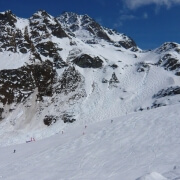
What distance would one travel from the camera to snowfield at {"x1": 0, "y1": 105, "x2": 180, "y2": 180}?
21.8 metres

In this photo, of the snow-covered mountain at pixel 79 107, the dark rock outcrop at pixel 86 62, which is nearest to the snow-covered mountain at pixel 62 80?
the dark rock outcrop at pixel 86 62

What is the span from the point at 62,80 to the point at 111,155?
6638 cm

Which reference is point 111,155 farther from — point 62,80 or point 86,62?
point 86,62

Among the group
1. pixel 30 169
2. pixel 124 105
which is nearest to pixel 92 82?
pixel 124 105

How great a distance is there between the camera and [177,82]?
289 feet

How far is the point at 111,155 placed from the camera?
2695cm

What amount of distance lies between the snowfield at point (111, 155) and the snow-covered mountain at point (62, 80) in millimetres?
35328

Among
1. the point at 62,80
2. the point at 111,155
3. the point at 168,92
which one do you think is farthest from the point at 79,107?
the point at 111,155

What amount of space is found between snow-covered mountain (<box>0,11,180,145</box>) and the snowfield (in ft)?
116

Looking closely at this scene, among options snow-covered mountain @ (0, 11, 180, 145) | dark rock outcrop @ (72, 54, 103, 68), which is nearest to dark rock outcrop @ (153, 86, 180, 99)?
snow-covered mountain @ (0, 11, 180, 145)

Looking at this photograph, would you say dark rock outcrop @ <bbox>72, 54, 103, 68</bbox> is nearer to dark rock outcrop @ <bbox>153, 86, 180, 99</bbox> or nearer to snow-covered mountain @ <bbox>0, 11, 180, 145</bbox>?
snow-covered mountain @ <bbox>0, 11, 180, 145</bbox>

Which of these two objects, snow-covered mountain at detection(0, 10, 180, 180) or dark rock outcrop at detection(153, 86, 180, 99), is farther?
dark rock outcrop at detection(153, 86, 180, 99)

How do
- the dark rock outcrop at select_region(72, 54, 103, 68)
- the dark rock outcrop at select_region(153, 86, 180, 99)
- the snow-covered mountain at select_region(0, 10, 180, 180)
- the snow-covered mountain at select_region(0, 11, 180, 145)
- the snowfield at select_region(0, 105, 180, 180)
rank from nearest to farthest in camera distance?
the snowfield at select_region(0, 105, 180, 180), the snow-covered mountain at select_region(0, 10, 180, 180), the snow-covered mountain at select_region(0, 11, 180, 145), the dark rock outcrop at select_region(153, 86, 180, 99), the dark rock outcrop at select_region(72, 54, 103, 68)

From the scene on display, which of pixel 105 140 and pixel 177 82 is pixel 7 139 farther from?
pixel 177 82
